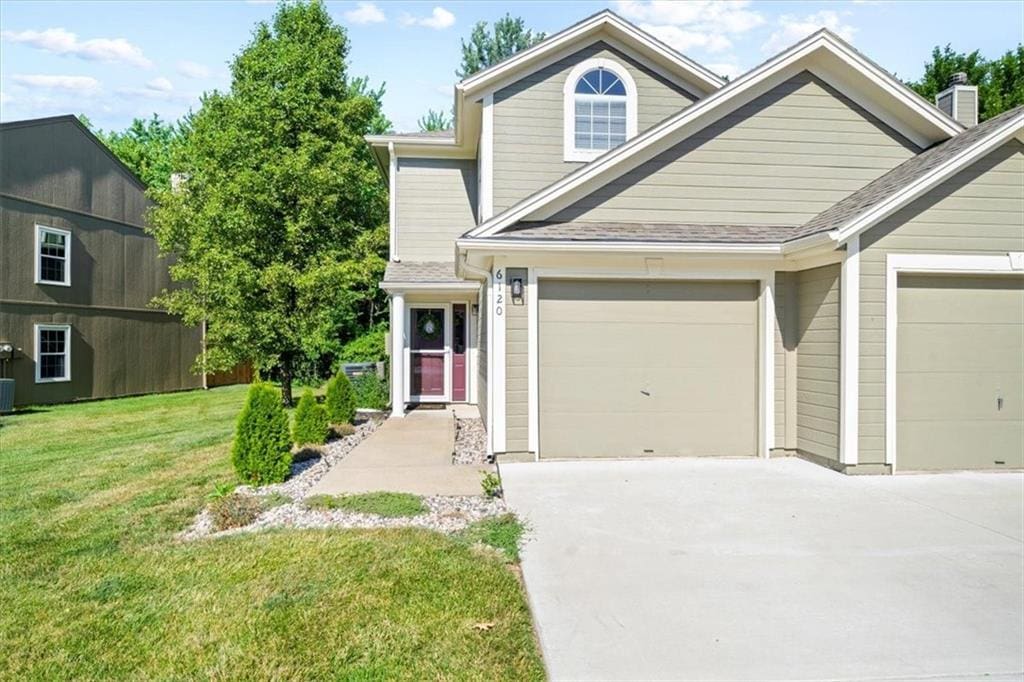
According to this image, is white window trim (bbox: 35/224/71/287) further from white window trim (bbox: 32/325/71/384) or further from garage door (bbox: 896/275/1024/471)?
garage door (bbox: 896/275/1024/471)

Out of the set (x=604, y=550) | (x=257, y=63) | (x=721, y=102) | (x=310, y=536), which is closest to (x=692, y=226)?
(x=721, y=102)

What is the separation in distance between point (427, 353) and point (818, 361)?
8094 millimetres

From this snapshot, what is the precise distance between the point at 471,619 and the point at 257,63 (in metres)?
16.4

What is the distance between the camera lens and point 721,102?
8156 millimetres

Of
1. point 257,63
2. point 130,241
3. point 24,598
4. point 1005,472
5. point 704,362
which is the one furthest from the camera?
point 130,241

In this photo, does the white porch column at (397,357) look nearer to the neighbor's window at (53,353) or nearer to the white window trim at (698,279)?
the white window trim at (698,279)

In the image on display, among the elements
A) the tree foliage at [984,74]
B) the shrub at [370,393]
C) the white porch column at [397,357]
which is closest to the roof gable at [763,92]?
the white porch column at [397,357]

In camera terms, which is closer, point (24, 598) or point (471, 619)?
point (471, 619)

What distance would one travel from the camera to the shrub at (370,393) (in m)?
14.1

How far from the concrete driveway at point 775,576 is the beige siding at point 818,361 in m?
0.72

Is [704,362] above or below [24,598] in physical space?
above

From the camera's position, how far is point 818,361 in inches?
301

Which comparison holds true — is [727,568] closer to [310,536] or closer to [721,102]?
[310,536]

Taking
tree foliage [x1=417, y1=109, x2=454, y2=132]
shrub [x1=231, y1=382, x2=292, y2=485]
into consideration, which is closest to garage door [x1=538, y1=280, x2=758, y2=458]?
shrub [x1=231, y1=382, x2=292, y2=485]
